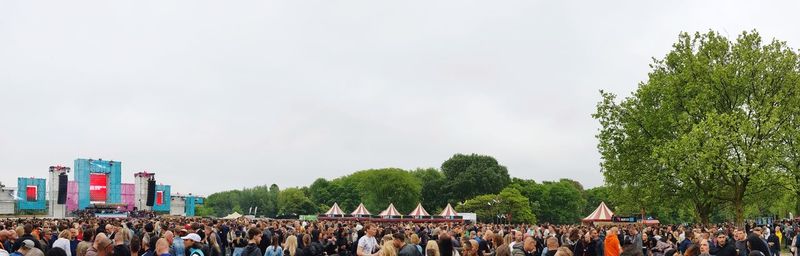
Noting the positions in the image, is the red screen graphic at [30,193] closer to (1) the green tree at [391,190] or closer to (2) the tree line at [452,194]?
(2) the tree line at [452,194]

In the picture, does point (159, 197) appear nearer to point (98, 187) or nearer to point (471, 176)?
point (98, 187)

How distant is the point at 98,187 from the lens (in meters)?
72.6

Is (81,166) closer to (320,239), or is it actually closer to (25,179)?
(25,179)

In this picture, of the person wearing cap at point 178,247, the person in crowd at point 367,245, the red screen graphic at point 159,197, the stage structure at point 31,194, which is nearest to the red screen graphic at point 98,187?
the stage structure at point 31,194

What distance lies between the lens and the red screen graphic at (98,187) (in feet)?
237

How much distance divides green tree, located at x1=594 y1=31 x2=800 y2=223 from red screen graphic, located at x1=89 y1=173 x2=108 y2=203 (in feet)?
175

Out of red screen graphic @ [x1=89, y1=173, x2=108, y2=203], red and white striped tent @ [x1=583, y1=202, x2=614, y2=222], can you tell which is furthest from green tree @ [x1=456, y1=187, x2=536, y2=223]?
→ red screen graphic @ [x1=89, y1=173, x2=108, y2=203]

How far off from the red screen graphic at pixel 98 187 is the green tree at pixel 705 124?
175ft

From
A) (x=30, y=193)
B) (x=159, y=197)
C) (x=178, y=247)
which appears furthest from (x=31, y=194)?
(x=178, y=247)

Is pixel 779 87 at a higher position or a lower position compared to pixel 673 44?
lower

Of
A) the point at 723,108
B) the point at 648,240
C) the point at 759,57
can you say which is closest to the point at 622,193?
the point at 723,108

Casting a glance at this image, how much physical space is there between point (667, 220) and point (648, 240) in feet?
321

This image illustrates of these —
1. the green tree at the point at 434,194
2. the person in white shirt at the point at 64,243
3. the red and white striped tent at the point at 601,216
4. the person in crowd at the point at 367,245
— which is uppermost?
the green tree at the point at 434,194

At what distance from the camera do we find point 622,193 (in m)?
39.7
